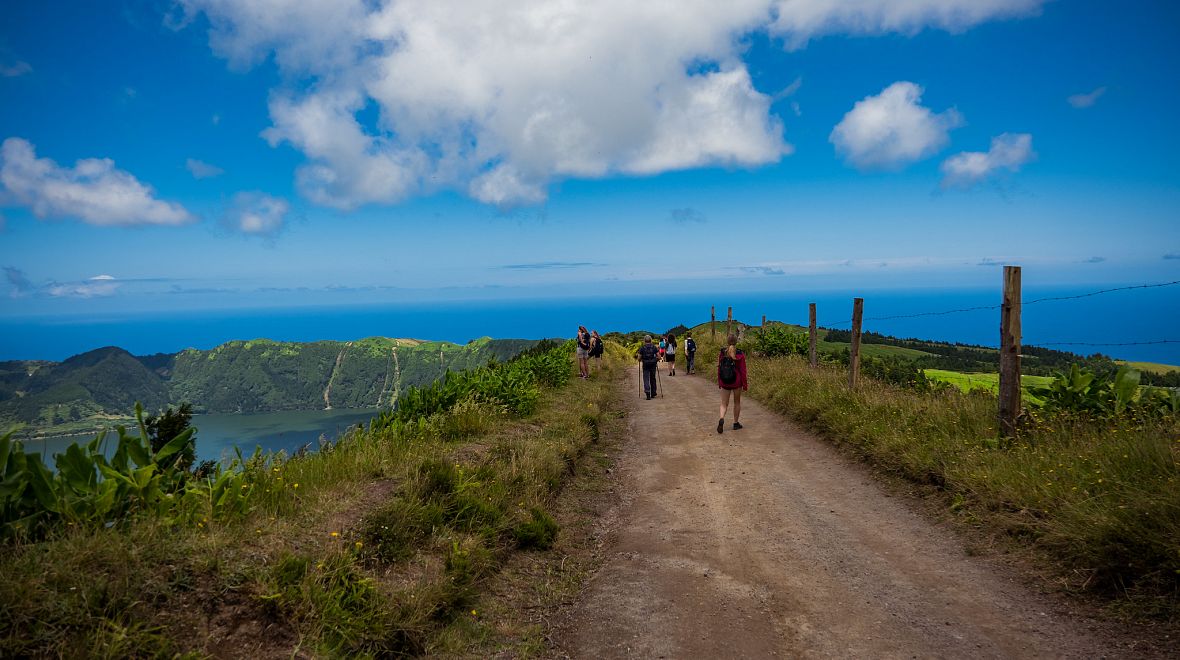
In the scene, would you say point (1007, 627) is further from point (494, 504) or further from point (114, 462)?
point (114, 462)

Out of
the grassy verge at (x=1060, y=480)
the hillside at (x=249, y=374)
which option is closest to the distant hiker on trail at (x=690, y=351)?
the grassy verge at (x=1060, y=480)

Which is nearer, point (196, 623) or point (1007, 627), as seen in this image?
point (196, 623)

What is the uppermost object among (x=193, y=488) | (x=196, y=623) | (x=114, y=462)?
(x=114, y=462)

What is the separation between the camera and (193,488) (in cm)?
466

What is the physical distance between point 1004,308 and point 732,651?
7402 mm

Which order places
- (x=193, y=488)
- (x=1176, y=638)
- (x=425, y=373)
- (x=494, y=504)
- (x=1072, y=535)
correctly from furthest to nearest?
(x=425, y=373)
(x=494, y=504)
(x=1072, y=535)
(x=193, y=488)
(x=1176, y=638)

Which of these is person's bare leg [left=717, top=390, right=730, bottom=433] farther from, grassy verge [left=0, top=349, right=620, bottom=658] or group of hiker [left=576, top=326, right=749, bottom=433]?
grassy verge [left=0, top=349, right=620, bottom=658]

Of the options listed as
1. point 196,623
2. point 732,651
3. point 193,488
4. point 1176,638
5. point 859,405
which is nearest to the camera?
point 196,623

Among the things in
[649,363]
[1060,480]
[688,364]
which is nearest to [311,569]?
[1060,480]

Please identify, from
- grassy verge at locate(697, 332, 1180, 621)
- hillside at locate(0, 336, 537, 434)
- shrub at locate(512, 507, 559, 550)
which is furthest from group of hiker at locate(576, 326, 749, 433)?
hillside at locate(0, 336, 537, 434)

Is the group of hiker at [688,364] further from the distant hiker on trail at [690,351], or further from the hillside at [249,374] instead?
the hillside at [249,374]

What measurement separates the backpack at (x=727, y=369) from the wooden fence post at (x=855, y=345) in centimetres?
325

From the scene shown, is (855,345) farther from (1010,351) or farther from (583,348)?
(583,348)

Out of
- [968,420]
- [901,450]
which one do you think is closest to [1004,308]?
[968,420]
